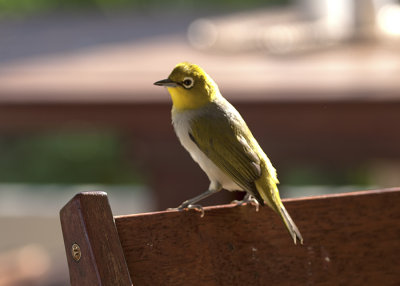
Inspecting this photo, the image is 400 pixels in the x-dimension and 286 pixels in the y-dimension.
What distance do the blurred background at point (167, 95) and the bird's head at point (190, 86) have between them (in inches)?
54.9

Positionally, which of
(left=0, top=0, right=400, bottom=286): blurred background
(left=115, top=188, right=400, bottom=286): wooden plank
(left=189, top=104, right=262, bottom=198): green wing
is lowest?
(left=115, top=188, right=400, bottom=286): wooden plank

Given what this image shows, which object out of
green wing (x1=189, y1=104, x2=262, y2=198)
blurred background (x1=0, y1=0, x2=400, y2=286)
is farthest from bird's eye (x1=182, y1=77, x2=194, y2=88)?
blurred background (x1=0, y1=0, x2=400, y2=286)

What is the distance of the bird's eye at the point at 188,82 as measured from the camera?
7.80 ft

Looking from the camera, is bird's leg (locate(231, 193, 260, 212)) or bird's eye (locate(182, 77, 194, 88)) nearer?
bird's leg (locate(231, 193, 260, 212))

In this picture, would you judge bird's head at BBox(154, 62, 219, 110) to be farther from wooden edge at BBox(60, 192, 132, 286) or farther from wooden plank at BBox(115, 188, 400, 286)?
wooden edge at BBox(60, 192, 132, 286)

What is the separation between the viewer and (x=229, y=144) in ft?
7.60

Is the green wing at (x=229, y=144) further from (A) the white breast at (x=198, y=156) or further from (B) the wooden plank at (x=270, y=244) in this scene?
(B) the wooden plank at (x=270, y=244)

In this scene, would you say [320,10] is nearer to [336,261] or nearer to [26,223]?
[26,223]

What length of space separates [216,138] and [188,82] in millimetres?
186

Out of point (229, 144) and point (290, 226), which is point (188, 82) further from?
point (290, 226)

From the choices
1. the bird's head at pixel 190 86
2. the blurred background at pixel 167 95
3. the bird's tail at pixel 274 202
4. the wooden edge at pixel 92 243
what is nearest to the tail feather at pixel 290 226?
the bird's tail at pixel 274 202

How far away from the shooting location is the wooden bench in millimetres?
1538

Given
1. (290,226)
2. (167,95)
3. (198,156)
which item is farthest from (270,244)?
(167,95)

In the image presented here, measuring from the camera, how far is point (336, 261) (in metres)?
1.92
